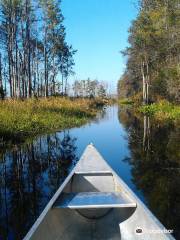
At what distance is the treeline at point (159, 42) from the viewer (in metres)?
30.3

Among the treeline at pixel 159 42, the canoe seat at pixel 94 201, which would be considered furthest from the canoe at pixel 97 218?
the treeline at pixel 159 42

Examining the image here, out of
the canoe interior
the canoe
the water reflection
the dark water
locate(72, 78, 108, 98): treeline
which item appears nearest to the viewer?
the canoe

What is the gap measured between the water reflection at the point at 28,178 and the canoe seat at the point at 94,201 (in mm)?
876

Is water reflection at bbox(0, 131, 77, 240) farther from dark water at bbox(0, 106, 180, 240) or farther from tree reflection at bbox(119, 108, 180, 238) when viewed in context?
tree reflection at bbox(119, 108, 180, 238)

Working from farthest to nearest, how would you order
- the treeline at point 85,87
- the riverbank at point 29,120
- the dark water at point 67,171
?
the treeline at point 85,87
the riverbank at point 29,120
the dark water at point 67,171

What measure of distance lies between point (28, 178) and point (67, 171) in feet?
4.15

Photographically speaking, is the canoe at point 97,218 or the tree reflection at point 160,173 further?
the tree reflection at point 160,173

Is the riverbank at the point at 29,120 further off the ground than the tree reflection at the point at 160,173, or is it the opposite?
the riverbank at the point at 29,120

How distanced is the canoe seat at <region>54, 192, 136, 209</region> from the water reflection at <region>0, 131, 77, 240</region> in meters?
0.88

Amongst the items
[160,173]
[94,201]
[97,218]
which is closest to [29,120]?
[160,173]

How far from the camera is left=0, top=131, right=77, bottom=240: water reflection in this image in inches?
245

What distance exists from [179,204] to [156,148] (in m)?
6.91

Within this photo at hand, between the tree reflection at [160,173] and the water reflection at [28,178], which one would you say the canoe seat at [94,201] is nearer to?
the water reflection at [28,178]

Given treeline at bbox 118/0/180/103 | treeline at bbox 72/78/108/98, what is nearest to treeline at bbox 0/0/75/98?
→ treeline at bbox 118/0/180/103
